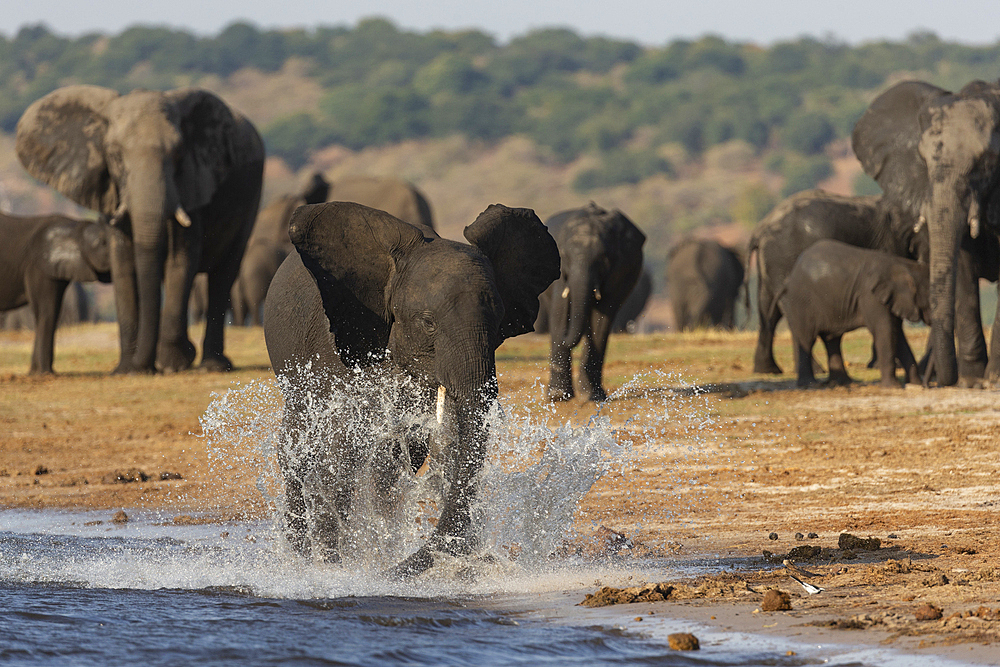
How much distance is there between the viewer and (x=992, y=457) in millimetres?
8922

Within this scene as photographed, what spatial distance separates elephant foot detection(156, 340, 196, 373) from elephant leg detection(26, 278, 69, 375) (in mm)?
1379

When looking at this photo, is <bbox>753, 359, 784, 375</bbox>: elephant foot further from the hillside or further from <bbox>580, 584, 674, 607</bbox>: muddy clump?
the hillside

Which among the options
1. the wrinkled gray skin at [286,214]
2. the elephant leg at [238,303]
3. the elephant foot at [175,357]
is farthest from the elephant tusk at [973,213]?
the elephant leg at [238,303]

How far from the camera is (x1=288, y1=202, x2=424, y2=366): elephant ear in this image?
19.5ft

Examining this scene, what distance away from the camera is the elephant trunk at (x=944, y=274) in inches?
491

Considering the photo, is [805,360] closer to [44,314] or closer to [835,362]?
[835,362]

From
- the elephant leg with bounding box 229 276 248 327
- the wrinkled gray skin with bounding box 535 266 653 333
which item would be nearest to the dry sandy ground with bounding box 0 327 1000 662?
the wrinkled gray skin with bounding box 535 266 653 333

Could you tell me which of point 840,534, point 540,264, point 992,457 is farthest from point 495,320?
point 992,457

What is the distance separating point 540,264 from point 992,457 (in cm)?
404

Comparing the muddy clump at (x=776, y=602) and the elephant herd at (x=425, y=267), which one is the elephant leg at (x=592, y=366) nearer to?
the elephant herd at (x=425, y=267)

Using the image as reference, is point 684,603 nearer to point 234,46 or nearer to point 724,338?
point 724,338

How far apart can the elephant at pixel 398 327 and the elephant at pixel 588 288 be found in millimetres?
5838

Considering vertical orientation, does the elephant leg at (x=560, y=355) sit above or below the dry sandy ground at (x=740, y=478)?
above

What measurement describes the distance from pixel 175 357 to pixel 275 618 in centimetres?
1156
